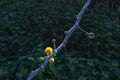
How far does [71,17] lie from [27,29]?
62 cm

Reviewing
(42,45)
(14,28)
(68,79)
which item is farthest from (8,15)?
(68,79)

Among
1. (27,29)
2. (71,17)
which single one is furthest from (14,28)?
(71,17)

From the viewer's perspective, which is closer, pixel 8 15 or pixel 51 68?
pixel 51 68

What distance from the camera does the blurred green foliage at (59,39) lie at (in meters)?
3.47

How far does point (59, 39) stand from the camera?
13.2 feet

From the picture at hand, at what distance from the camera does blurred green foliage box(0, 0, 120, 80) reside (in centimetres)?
347

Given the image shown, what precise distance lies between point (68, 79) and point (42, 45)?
657 mm

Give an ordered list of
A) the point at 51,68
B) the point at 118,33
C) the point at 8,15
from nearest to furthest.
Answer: the point at 51,68 → the point at 118,33 → the point at 8,15

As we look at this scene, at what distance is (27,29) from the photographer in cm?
440

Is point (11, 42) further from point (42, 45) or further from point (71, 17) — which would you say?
point (71, 17)

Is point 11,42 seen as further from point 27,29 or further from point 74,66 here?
point 74,66

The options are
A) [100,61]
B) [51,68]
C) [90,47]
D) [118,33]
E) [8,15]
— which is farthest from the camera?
[8,15]

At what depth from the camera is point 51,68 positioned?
3.37 m

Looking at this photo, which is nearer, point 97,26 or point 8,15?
point 97,26
